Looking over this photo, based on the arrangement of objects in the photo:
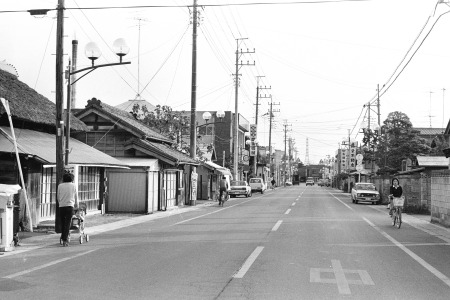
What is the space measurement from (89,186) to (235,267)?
46.4 ft

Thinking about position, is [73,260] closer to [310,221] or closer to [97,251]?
[97,251]

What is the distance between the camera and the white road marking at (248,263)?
853 cm

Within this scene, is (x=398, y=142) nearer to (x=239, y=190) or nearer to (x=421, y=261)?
(x=239, y=190)

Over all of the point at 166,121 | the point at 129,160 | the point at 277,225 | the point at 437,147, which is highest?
the point at 166,121

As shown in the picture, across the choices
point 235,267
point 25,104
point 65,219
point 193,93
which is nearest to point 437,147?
point 193,93

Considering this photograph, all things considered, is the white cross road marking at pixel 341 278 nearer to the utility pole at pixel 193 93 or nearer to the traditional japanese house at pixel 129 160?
the traditional japanese house at pixel 129 160

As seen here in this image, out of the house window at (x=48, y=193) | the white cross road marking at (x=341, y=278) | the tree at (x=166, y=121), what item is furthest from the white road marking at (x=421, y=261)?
the tree at (x=166, y=121)

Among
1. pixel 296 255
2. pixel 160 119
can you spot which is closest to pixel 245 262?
pixel 296 255

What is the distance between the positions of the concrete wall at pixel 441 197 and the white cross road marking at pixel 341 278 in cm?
1082

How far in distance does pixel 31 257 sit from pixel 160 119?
101ft

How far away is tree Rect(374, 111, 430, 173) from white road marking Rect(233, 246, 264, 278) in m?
35.6

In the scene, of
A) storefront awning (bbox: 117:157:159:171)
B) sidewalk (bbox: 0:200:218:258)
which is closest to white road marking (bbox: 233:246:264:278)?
sidewalk (bbox: 0:200:218:258)

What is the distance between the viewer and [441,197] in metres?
19.3

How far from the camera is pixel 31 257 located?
34.7 ft
